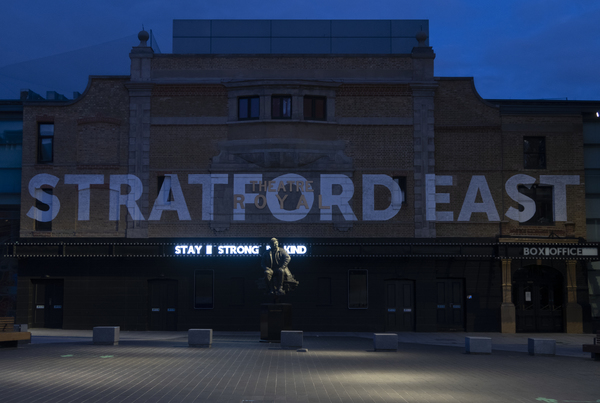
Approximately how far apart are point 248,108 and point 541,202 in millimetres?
14431

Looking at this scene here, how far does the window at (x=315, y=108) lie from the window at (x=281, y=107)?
0.78m

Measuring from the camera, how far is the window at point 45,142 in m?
30.9

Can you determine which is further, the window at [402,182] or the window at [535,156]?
the window at [535,156]

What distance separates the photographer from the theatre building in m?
29.8

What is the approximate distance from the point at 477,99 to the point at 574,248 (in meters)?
8.04

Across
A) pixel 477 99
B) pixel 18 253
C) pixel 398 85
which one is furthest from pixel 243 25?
pixel 18 253

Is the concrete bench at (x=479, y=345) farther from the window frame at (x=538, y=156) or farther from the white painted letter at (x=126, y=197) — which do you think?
the white painted letter at (x=126, y=197)

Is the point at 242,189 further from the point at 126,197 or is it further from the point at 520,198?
the point at 520,198

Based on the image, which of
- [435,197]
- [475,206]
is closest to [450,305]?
[475,206]

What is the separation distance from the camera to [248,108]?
30906mm

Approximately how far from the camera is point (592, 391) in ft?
42.8

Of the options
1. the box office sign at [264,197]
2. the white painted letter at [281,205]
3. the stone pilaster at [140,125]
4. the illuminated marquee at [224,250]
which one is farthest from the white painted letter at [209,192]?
the stone pilaster at [140,125]

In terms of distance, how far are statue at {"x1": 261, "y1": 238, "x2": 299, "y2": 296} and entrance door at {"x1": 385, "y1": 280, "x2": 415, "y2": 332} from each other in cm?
708

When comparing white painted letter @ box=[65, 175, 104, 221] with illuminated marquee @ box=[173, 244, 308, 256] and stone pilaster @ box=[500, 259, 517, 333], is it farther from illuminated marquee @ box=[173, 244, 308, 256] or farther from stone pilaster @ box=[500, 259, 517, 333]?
stone pilaster @ box=[500, 259, 517, 333]
